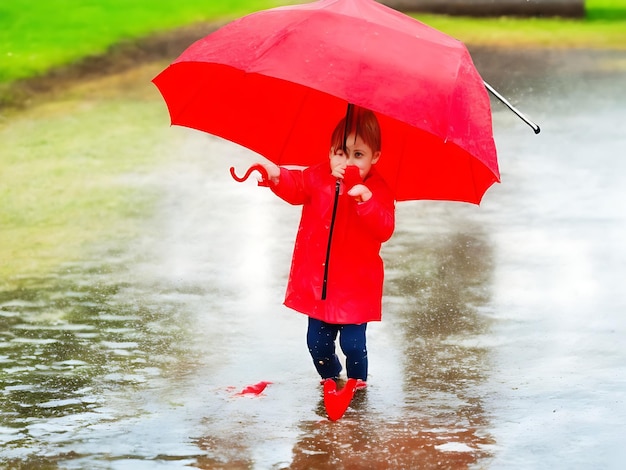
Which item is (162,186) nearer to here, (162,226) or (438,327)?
(162,226)

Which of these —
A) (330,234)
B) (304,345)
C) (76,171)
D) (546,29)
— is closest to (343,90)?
(330,234)

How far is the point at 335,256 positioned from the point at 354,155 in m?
0.44

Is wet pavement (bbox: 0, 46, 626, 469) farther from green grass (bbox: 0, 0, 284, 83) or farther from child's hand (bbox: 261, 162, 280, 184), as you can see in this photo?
green grass (bbox: 0, 0, 284, 83)

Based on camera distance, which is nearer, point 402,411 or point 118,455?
point 118,455

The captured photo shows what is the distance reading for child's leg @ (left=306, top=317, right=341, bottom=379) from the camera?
522 centimetres

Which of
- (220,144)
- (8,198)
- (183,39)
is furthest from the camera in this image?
(183,39)

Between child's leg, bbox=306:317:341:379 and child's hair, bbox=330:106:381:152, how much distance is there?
0.79 m

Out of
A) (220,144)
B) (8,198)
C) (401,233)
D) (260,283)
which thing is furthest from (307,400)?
(220,144)

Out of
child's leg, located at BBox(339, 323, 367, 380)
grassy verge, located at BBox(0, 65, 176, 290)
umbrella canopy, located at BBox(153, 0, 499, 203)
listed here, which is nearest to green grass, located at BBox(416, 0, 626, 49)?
grassy verge, located at BBox(0, 65, 176, 290)

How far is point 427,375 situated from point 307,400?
2.21 ft

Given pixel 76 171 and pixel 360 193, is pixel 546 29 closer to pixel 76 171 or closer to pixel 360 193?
pixel 76 171

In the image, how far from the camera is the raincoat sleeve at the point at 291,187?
5016 millimetres

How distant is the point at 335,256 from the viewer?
510cm

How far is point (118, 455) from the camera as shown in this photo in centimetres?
460
